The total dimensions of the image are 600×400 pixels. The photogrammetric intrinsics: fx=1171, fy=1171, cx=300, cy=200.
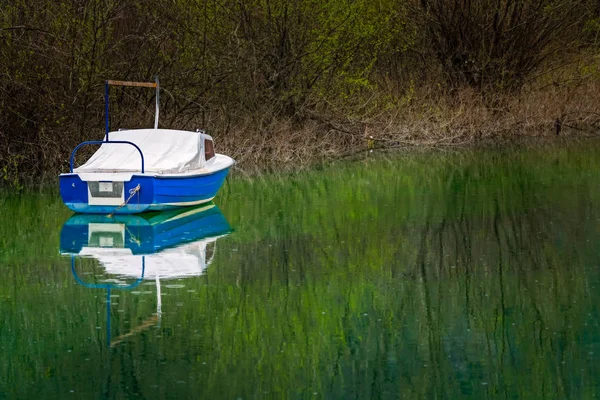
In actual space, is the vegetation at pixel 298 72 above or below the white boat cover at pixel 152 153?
above

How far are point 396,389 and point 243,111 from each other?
62.1ft

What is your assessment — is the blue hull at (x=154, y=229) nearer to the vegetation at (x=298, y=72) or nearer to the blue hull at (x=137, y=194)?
the blue hull at (x=137, y=194)

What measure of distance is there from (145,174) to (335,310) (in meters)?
7.08

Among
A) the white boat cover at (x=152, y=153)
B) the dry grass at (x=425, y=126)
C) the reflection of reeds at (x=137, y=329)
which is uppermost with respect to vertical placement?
the dry grass at (x=425, y=126)

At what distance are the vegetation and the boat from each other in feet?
12.4

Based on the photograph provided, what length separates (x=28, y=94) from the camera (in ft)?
71.4

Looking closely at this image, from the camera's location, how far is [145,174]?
54.0 feet

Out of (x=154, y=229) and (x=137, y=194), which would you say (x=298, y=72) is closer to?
(x=137, y=194)

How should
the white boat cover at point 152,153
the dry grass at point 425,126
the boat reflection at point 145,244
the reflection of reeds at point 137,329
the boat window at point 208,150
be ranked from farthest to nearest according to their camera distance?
the dry grass at point 425,126 → the boat window at point 208,150 → the white boat cover at point 152,153 → the boat reflection at point 145,244 → the reflection of reeds at point 137,329

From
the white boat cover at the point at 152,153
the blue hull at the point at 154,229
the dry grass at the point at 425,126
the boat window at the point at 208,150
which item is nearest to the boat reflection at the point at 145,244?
the blue hull at the point at 154,229

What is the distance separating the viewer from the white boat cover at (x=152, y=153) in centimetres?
1767

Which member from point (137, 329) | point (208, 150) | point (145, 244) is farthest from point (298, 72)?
point (137, 329)

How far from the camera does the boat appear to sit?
16.5 metres

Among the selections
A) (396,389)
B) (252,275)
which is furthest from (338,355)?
(252,275)
